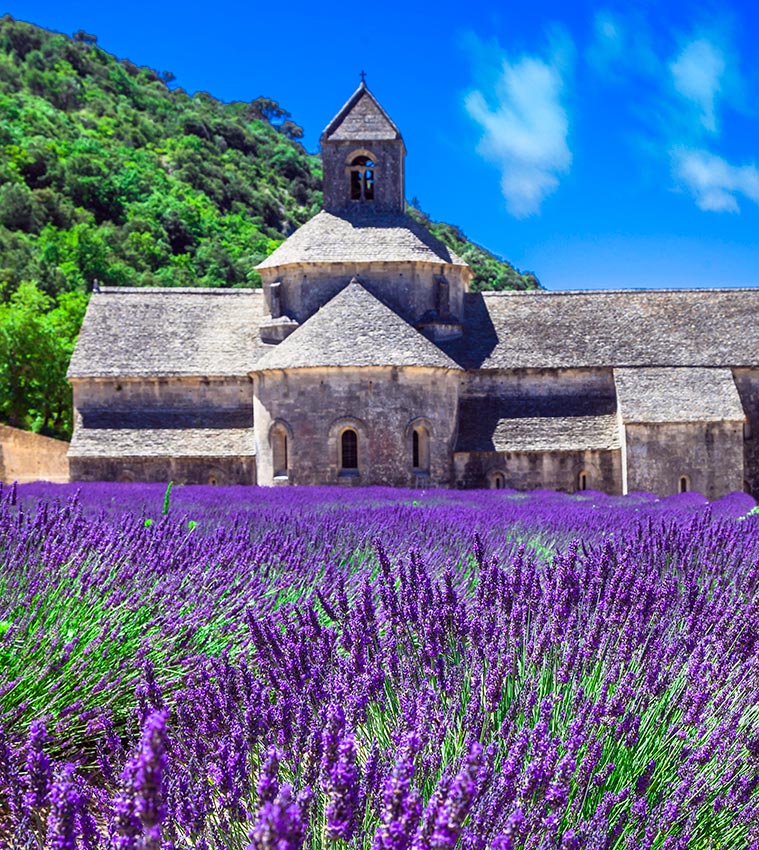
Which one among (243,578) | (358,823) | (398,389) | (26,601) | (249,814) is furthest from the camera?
(398,389)

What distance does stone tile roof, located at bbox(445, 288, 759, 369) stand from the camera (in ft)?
115

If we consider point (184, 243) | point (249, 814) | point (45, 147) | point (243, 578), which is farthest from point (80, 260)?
point (249, 814)

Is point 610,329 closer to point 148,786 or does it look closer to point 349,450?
point 349,450

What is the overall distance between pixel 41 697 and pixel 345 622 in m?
1.51

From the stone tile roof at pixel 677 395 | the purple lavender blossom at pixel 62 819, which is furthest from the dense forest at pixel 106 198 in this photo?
the purple lavender blossom at pixel 62 819

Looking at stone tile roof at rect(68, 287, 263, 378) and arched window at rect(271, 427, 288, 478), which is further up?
stone tile roof at rect(68, 287, 263, 378)

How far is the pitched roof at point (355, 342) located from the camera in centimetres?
3138

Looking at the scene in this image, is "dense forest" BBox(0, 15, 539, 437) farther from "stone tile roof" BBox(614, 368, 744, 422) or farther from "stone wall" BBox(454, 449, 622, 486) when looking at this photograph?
"stone tile roof" BBox(614, 368, 744, 422)

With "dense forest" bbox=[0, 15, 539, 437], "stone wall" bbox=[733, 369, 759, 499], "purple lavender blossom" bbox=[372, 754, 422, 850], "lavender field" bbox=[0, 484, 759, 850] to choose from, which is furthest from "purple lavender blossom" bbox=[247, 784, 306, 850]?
"dense forest" bbox=[0, 15, 539, 437]

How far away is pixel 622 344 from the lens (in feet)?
117

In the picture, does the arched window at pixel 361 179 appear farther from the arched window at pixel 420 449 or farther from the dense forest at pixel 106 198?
the dense forest at pixel 106 198

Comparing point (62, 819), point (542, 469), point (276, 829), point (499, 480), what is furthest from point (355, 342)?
point (276, 829)

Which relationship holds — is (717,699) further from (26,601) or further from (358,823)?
(26,601)

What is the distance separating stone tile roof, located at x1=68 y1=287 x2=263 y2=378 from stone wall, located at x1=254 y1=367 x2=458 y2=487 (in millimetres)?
3438
